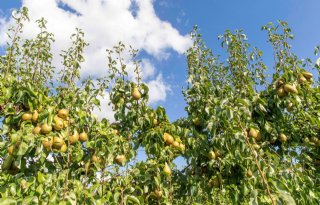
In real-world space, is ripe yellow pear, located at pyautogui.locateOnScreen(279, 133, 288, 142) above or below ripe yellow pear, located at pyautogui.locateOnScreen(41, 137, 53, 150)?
above

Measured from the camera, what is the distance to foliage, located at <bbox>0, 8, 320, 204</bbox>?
3.19 metres

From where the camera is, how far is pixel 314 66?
16.9 ft

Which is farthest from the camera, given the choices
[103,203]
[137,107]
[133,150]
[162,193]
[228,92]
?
[228,92]

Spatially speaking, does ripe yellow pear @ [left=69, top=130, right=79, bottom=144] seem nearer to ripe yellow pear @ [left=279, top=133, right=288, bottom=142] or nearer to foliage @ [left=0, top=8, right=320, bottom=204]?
foliage @ [left=0, top=8, right=320, bottom=204]

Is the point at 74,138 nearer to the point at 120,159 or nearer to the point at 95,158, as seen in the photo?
the point at 95,158

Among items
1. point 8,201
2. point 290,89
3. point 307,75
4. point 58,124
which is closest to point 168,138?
point 58,124

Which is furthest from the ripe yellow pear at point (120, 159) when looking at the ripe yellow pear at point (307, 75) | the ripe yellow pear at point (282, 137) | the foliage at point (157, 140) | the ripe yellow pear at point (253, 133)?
the ripe yellow pear at point (307, 75)

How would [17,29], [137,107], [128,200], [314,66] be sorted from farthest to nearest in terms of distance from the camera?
[17,29], [314,66], [137,107], [128,200]

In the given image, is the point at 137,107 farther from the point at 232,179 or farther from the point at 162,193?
the point at 232,179

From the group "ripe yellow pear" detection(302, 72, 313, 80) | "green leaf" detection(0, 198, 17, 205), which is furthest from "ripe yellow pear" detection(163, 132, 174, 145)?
"ripe yellow pear" detection(302, 72, 313, 80)

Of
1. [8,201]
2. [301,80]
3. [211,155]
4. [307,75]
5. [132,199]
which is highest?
[307,75]

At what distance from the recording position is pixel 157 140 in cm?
404

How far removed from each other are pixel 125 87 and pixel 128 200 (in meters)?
1.65

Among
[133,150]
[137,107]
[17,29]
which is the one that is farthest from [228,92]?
[17,29]
